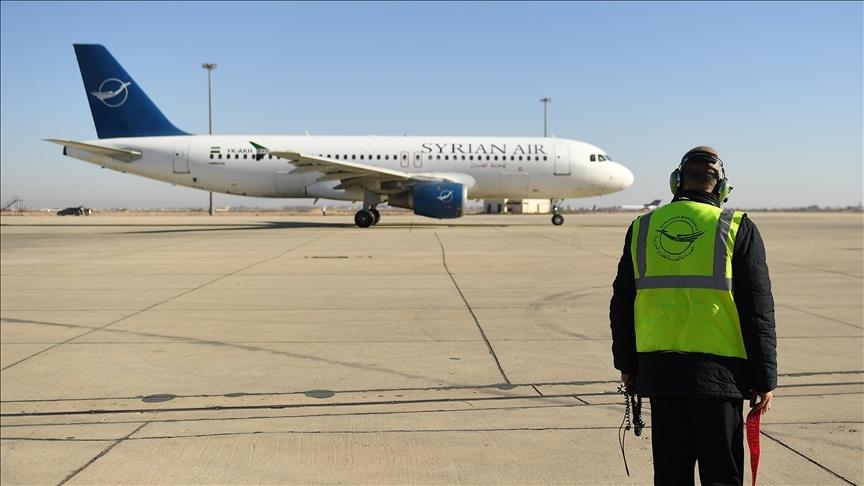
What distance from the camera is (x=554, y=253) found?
51.2ft

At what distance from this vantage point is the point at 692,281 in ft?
8.78

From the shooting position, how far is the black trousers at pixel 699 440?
267cm

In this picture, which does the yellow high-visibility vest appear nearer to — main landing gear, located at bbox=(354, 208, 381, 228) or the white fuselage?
main landing gear, located at bbox=(354, 208, 381, 228)

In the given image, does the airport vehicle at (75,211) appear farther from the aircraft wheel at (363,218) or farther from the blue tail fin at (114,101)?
the aircraft wheel at (363,218)

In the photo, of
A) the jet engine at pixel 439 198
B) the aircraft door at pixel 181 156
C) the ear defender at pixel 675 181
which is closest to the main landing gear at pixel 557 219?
the jet engine at pixel 439 198

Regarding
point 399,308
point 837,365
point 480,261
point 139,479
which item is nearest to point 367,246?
point 480,261

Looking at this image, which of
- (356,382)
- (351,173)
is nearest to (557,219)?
(351,173)

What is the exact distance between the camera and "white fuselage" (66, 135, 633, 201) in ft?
86.5

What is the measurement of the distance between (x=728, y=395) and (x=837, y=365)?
373cm

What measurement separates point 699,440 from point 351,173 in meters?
22.5

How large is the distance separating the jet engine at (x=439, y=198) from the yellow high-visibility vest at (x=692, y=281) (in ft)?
71.6

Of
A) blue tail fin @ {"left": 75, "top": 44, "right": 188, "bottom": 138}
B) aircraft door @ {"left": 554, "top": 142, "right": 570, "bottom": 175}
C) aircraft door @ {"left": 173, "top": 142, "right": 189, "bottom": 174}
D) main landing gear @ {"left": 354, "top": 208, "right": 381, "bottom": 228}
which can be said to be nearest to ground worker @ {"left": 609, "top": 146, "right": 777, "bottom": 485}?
main landing gear @ {"left": 354, "top": 208, "right": 381, "bottom": 228}

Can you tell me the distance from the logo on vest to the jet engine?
2183cm

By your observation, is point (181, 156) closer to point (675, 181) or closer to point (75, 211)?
point (675, 181)
